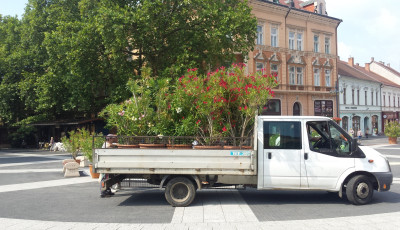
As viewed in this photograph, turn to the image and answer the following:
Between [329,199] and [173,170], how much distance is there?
4.03 metres

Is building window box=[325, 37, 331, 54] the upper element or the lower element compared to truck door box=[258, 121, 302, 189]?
upper

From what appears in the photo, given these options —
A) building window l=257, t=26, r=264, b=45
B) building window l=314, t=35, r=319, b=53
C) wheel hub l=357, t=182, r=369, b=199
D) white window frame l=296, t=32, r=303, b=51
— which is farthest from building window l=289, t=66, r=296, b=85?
wheel hub l=357, t=182, r=369, b=199

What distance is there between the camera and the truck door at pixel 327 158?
7359 millimetres

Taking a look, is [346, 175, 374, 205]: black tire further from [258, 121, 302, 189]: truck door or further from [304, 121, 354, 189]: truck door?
[258, 121, 302, 189]: truck door

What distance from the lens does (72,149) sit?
562 inches

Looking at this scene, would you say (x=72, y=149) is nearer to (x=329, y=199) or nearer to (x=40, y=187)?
(x=40, y=187)

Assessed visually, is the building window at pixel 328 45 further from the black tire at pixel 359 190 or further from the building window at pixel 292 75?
the black tire at pixel 359 190

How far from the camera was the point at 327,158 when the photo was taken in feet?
24.3

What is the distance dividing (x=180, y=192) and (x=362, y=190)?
4.06 metres

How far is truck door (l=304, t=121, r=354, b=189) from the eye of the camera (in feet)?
24.1

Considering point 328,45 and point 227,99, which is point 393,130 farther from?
point 227,99

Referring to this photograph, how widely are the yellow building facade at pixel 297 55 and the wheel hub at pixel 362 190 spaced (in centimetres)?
2478

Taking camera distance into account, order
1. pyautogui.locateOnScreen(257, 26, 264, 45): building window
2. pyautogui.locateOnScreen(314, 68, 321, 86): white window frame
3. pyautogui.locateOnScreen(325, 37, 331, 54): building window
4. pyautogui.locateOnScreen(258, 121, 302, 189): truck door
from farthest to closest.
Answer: pyautogui.locateOnScreen(325, 37, 331, 54): building window, pyautogui.locateOnScreen(314, 68, 321, 86): white window frame, pyautogui.locateOnScreen(257, 26, 264, 45): building window, pyautogui.locateOnScreen(258, 121, 302, 189): truck door

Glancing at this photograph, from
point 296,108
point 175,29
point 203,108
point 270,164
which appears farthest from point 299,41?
point 270,164
